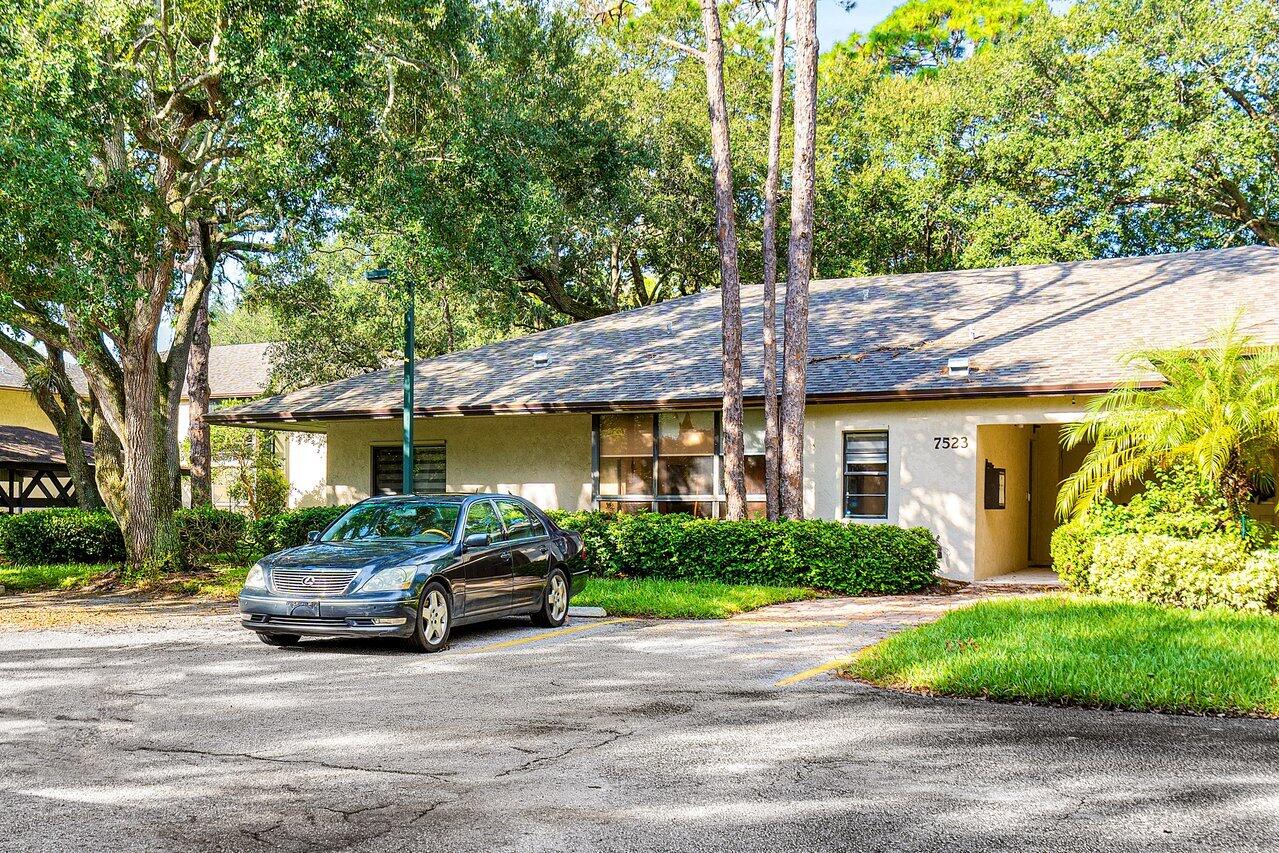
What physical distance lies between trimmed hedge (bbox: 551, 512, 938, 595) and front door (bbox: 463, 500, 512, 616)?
17.3 ft

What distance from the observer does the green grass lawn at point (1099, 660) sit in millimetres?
7906

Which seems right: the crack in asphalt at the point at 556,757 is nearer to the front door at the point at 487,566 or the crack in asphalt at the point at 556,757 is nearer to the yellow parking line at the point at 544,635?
the yellow parking line at the point at 544,635

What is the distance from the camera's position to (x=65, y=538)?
2228cm

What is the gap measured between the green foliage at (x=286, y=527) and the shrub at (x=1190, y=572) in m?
12.4

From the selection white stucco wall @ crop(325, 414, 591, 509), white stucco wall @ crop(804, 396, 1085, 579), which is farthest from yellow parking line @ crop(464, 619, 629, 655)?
white stucco wall @ crop(325, 414, 591, 509)

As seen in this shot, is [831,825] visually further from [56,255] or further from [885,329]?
[885,329]

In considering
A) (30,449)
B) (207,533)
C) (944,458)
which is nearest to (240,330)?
(30,449)

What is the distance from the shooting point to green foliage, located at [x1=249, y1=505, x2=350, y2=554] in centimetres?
1956

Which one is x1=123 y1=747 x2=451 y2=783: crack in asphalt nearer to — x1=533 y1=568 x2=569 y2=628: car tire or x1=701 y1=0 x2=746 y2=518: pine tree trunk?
x1=533 y1=568 x2=569 y2=628: car tire

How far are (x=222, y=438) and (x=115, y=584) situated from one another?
23373mm

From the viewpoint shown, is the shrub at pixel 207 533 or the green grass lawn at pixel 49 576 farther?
the shrub at pixel 207 533

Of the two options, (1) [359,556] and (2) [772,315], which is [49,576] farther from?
(2) [772,315]

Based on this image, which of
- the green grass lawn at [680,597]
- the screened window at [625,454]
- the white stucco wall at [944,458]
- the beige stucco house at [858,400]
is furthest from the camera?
the screened window at [625,454]

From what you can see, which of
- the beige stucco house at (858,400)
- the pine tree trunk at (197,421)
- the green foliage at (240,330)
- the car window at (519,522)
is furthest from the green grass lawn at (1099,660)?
the green foliage at (240,330)
